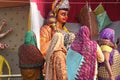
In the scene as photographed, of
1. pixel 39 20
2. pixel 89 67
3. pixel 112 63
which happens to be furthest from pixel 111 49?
pixel 39 20

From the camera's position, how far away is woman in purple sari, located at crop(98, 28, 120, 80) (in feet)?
21.5

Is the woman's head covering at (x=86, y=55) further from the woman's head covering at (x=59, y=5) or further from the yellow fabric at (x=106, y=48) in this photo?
the woman's head covering at (x=59, y=5)

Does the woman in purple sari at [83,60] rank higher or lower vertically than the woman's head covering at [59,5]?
lower

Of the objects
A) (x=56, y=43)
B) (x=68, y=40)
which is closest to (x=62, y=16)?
(x=68, y=40)

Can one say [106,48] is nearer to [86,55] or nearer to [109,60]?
[109,60]

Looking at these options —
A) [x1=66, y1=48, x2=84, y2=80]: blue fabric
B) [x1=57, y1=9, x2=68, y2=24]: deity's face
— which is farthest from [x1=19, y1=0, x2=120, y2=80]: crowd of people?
[x1=57, y1=9, x2=68, y2=24]: deity's face

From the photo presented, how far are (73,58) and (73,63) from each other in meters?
0.06

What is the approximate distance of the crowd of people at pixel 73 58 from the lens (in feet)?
20.1

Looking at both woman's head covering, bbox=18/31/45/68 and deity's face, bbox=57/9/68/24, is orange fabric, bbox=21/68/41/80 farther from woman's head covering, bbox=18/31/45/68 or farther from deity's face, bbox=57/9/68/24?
deity's face, bbox=57/9/68/24

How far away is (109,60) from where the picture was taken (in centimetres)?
662

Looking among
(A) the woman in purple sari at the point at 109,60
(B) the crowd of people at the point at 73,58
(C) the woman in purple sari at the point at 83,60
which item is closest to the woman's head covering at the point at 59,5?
(B) the crowd of people at the point at 73,58

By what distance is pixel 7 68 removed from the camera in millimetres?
8180

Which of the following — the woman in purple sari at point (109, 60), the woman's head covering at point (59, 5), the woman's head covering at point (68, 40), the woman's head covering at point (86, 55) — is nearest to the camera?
the woman's head covering at point (86, 55)

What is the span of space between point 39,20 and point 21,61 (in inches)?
57.5
